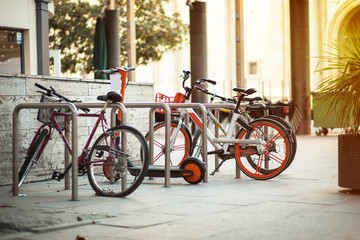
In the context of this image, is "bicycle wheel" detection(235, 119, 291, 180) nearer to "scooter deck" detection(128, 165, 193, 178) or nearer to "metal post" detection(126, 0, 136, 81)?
"scooter deck" detection(128, 165, 193, 178)

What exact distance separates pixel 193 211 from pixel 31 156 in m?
2.51

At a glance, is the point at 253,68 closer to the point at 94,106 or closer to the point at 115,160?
the point at 94,106

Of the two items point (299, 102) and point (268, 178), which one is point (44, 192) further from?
point (299, 102)

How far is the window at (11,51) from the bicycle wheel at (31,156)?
321 inches

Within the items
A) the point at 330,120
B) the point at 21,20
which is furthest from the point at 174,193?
the point at 330,120

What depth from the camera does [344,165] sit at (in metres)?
7.30

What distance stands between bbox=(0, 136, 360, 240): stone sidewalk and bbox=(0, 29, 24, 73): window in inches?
302

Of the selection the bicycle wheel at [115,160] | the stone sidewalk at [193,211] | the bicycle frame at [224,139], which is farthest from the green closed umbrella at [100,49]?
the bicycle wheel at [115,160]

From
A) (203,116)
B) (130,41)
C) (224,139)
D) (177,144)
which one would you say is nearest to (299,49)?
(130,41)

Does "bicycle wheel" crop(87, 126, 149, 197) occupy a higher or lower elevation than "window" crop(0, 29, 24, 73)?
lower

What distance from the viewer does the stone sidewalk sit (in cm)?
522

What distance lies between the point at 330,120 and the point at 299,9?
3.80 meters

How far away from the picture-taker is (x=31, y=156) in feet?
26.3

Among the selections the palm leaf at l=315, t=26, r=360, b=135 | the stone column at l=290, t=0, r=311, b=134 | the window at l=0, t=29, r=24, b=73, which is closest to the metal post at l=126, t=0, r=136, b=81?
the window at l=0, t=29, r=24, b=73
